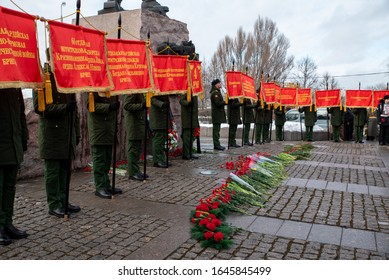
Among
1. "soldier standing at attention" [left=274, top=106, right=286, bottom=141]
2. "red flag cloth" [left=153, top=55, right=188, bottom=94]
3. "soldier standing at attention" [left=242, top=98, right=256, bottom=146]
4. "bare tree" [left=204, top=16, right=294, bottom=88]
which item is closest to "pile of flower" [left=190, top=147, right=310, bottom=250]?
Answer: "red flag cloth" [left=153, top=55, right=188, bottom=94]

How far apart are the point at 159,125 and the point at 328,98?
35.1 ft

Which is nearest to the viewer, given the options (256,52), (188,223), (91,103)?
(188,223)

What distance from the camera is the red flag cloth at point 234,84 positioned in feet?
38.8

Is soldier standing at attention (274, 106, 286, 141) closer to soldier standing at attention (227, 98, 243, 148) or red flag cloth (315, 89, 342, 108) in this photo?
red flag cloth (315, 89, 342, 108)

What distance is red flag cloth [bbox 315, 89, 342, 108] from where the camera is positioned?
1692cm

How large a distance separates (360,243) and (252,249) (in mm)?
1173

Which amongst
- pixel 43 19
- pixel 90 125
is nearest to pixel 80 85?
pixel 43 19

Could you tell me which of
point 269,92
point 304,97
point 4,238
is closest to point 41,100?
point 4,238

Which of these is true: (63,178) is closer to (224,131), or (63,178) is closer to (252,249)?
(252,249)

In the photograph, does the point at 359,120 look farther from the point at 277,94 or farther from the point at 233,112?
the point at 233,112

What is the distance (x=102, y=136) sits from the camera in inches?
233

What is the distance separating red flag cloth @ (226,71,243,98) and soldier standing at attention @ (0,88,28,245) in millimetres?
8109

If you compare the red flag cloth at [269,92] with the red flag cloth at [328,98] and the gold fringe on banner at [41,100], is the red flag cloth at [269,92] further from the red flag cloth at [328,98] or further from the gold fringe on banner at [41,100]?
the gold fringe on banner at [41,100]

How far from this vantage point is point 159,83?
8.00 m
